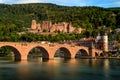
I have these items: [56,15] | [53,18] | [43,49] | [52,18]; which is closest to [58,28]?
[53,18]

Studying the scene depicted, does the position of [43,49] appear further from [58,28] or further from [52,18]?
[52,18]

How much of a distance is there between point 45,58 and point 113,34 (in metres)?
44.6

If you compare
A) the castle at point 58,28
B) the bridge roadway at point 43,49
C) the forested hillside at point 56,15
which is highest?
the forested hillside at point 56,15

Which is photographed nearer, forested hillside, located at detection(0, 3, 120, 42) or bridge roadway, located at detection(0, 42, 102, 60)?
bridge roadway, located at detection(0, 42, 102, 60)

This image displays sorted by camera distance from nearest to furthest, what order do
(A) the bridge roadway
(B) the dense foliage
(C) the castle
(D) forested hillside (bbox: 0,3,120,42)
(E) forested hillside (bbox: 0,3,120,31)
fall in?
1. (A) the bridge roadway
2. (B) the dense foliage
3. (D) forested hillside (bbox: 0,3,120,42)
4. (C) the castle
5. (E) forested hillside (bbox: 0,3,120,31)

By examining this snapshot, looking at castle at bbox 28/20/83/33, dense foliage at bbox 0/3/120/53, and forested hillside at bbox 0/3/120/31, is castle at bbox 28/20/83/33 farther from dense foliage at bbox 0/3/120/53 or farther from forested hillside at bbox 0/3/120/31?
forested hillside at bbox 0/3/120/31

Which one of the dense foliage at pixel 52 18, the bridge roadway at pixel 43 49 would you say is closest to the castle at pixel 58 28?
the dense foliage at pixel 52 18

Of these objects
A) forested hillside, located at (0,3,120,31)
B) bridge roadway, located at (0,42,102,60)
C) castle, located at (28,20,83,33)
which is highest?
forested hillside, located at (0,3,120,31)

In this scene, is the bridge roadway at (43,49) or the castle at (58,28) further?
the castle at (58,28)

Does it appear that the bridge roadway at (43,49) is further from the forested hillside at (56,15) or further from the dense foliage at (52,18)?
the forested hillside at (56,15)

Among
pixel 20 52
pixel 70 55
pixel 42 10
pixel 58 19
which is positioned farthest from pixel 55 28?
pixel 20 52

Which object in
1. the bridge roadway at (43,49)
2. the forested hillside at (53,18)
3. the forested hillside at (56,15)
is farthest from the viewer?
the forested hillside at (56,15)

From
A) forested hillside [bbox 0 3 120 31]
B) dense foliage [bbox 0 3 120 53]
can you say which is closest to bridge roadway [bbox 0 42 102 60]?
dense foliage [bbox 0 3 120 53]

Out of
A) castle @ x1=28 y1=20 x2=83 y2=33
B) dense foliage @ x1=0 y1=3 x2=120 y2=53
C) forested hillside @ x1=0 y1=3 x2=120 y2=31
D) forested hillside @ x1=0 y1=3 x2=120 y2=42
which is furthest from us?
forested hillside @ x1=0 y1=3 x2=120 y2=31
